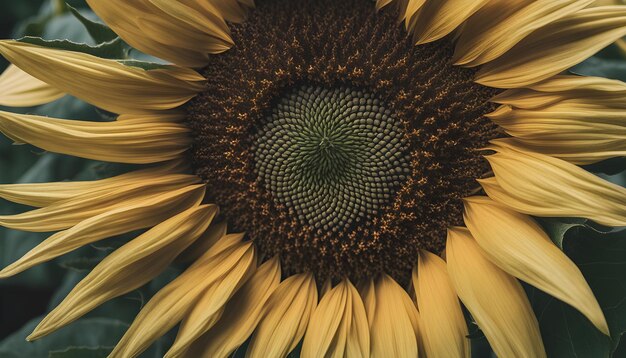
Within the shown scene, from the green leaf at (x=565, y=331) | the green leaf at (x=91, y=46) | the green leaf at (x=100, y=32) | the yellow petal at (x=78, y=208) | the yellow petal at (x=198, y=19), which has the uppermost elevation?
the yellow petal at (x=198, y=19)

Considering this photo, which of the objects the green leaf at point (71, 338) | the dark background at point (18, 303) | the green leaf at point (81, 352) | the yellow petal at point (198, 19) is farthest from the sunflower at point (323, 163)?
the dark background at point (18, 303)


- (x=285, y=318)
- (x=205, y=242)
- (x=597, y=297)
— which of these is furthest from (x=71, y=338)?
(x=597, y=297)

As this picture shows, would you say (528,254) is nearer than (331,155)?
Yes

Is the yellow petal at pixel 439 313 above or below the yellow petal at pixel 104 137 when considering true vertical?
below

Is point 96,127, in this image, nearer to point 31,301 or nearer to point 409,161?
point 409,161

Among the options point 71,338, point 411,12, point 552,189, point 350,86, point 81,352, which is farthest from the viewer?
point 71,338

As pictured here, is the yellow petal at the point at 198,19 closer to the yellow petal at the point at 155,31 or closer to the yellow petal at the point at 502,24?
the yellow petal at the point at 155,31

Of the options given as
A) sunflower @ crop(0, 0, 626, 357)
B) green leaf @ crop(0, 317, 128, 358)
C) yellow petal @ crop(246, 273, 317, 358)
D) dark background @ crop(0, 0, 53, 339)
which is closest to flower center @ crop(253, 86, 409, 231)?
sunflower @ crop(0, 0, 626, 357)

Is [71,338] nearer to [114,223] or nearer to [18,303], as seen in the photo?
[18,303]
